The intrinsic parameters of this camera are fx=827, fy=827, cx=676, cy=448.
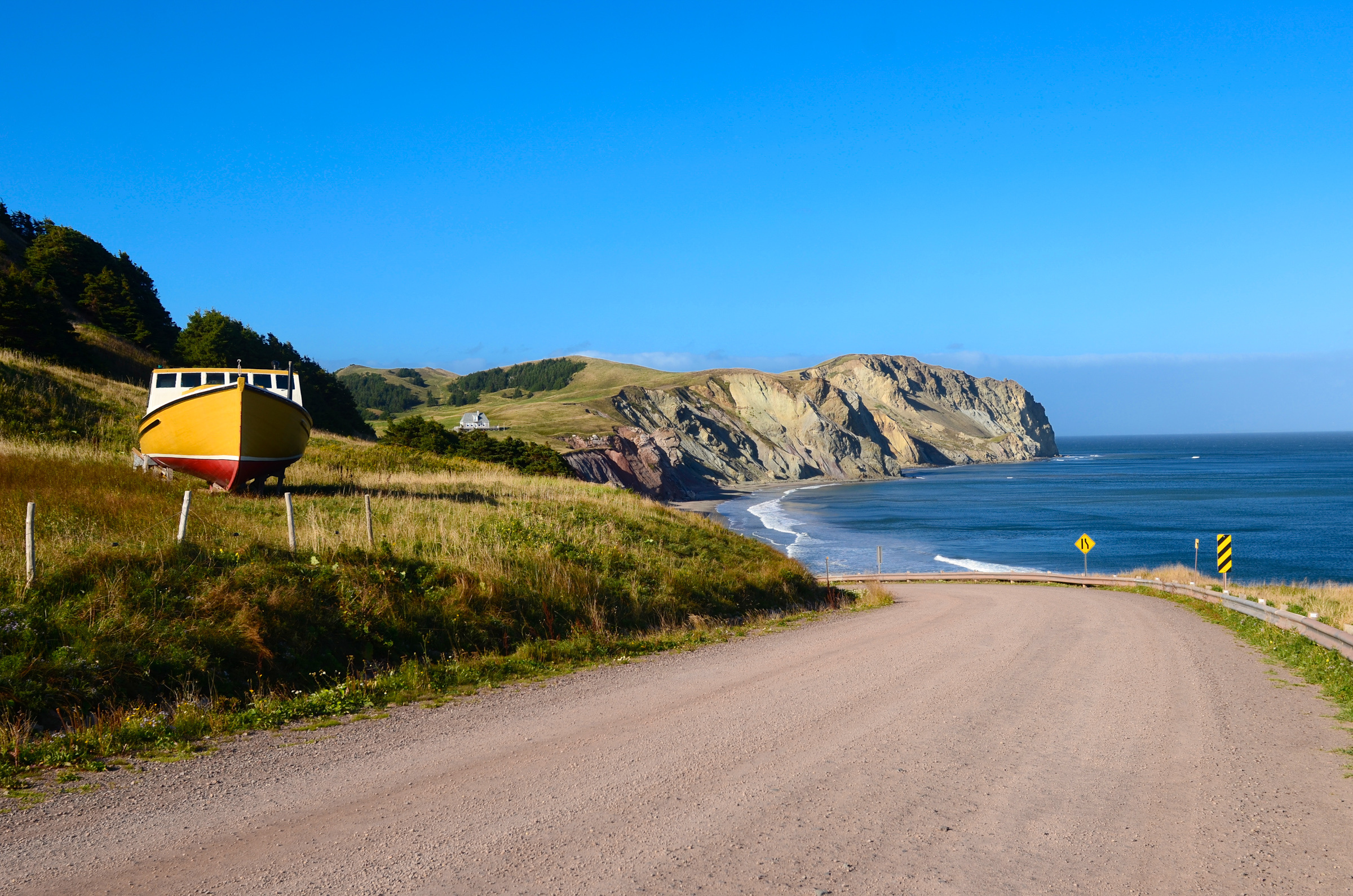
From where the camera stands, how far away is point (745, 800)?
5703mm

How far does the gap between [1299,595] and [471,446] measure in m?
44.6

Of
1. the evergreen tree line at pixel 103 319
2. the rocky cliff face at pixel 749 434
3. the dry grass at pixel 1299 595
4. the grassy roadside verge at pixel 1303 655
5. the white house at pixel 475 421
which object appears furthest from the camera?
the white house at pixel 475 421

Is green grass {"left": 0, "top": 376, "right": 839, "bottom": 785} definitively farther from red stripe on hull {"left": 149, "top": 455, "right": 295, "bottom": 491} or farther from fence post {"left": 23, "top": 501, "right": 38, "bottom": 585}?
red stripe on hull {"left": 149, "top": 455, "right": 295, "bottom": 491}

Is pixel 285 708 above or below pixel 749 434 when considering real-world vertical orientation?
below

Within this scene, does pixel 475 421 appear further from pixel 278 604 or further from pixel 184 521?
pixel 278 604

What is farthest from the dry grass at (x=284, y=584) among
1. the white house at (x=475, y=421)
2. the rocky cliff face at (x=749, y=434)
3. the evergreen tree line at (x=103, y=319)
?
the white house at (x=475, y=421)

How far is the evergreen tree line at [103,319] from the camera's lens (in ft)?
117

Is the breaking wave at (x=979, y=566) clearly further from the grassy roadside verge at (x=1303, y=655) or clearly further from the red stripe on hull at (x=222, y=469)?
the red stripe on hull at (x=222, y=469)

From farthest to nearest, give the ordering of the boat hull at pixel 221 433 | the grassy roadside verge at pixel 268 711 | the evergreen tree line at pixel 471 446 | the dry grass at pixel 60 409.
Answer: the evergreen tree line at pixel 471 446
the dry grass at pixel 60 409
the boat hull at pixel 221 433
the grassy roadside verge at pixel 268 711

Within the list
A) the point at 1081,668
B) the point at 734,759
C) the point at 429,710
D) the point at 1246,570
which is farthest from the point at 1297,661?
the point at 1246,570

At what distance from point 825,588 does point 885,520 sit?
56.3m

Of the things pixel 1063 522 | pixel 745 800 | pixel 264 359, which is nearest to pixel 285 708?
pixel 745 800

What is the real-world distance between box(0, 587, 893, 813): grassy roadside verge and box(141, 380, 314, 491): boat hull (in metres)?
10.2

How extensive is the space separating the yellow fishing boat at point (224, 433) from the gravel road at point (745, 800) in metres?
11.7
